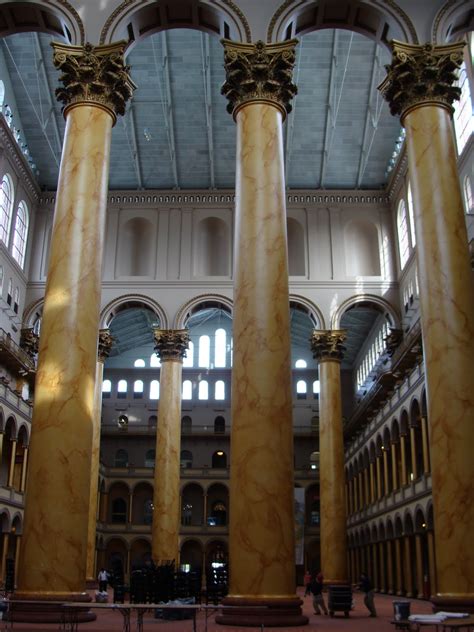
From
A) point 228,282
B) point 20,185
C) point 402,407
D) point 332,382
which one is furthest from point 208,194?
point 402,407

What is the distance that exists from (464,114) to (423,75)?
34.3ft

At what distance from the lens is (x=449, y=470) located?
1047 cm

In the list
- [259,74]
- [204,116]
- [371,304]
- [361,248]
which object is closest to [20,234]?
[204,116]

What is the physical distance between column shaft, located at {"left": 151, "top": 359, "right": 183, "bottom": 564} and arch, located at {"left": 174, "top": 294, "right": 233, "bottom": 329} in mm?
1790

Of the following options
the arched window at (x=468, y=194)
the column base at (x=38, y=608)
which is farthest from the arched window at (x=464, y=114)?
the column base at (x=38, y=608)

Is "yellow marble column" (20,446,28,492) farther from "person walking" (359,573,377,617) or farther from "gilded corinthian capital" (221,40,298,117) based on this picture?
"gilded corinthian capital" (221,40,298,117)

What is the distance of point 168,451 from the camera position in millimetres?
26234

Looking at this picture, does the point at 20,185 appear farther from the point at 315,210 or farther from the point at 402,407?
the point at 402,407

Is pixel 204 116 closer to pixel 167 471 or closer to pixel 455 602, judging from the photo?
pixel 167 471

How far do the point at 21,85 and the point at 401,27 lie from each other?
A: 57.4ft

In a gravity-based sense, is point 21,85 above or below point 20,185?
above

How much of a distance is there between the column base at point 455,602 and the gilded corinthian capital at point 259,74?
8.00 m

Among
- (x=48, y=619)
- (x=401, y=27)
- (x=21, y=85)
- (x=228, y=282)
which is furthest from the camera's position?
(x=228, y=282)

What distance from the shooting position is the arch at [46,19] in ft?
44.3
